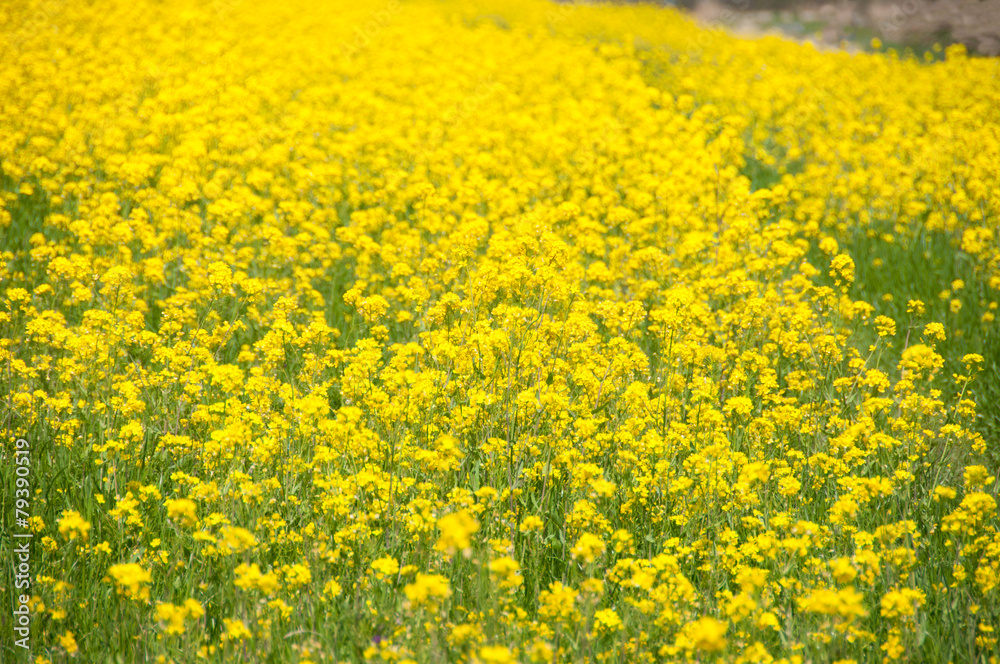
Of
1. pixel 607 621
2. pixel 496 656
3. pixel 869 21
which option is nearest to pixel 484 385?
pixel 607 621

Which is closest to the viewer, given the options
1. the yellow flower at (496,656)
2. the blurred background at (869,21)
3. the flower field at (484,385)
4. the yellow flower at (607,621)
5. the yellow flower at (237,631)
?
the yellow flower at (496,656)

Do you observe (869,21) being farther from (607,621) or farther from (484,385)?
(607,621)

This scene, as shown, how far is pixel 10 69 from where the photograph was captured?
9.70 m

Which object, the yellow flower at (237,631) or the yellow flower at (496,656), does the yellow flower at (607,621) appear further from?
the yellow flower at (237,631)

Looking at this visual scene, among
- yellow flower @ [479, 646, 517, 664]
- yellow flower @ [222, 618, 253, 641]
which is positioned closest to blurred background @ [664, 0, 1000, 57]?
A: yellow flower @ [479, 646, 517, 664]

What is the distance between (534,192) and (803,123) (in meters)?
5.07

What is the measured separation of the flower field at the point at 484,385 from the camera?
3184 millimetres

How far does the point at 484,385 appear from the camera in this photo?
458 cm

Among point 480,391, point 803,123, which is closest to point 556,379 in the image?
point 480,391

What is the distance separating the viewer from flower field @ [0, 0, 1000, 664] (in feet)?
10.4

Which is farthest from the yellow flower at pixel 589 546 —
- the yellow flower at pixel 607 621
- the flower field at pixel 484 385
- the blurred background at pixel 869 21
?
the blurred background at pixel 869 21

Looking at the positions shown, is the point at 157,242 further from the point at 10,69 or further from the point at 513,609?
the point at 10,69

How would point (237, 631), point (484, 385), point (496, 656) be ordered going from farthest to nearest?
1. point (484, 385)
2. point (237, 631)
3. point (496, 656)

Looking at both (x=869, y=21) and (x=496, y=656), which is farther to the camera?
(x=869, y=21)
